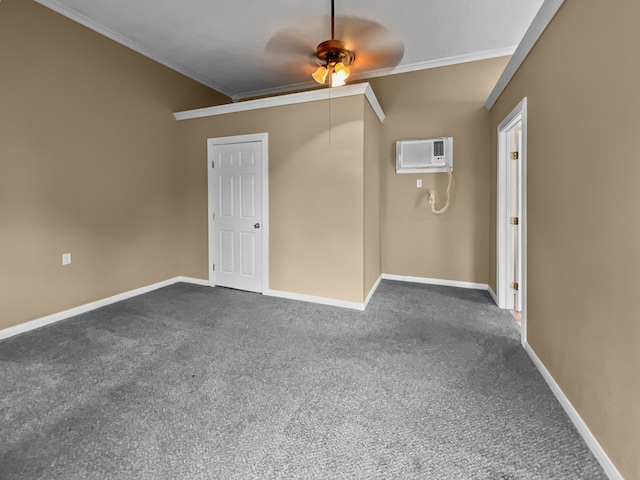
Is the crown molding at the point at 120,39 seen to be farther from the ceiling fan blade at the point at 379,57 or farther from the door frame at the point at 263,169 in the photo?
the ceiling fan blade at the point at 379,57

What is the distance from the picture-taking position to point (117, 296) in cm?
369

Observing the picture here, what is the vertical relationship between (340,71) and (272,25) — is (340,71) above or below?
below

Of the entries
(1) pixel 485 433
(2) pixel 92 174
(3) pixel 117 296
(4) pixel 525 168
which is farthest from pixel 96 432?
(4) pixel 525 168

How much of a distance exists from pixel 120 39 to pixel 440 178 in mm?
4286

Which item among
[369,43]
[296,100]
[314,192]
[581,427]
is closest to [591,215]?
[581,427]

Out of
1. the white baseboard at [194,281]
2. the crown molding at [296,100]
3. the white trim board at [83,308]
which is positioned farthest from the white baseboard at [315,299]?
the crown molding at [296,100]

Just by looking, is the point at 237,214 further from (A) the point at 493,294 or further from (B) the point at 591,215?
(B) the point at 591,215

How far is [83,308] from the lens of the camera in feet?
11.0

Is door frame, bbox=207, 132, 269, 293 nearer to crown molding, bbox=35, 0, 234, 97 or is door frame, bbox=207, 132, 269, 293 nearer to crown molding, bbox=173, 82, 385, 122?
crown molding, bbox=173, 82, 385, 122

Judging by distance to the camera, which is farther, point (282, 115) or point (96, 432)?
point (282, 115)

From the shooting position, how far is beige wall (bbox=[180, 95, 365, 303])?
134 inches

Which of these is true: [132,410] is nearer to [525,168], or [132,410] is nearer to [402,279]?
[525,168]

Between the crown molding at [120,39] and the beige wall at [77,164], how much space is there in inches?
2.2

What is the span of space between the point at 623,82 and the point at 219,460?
7.94 ft
